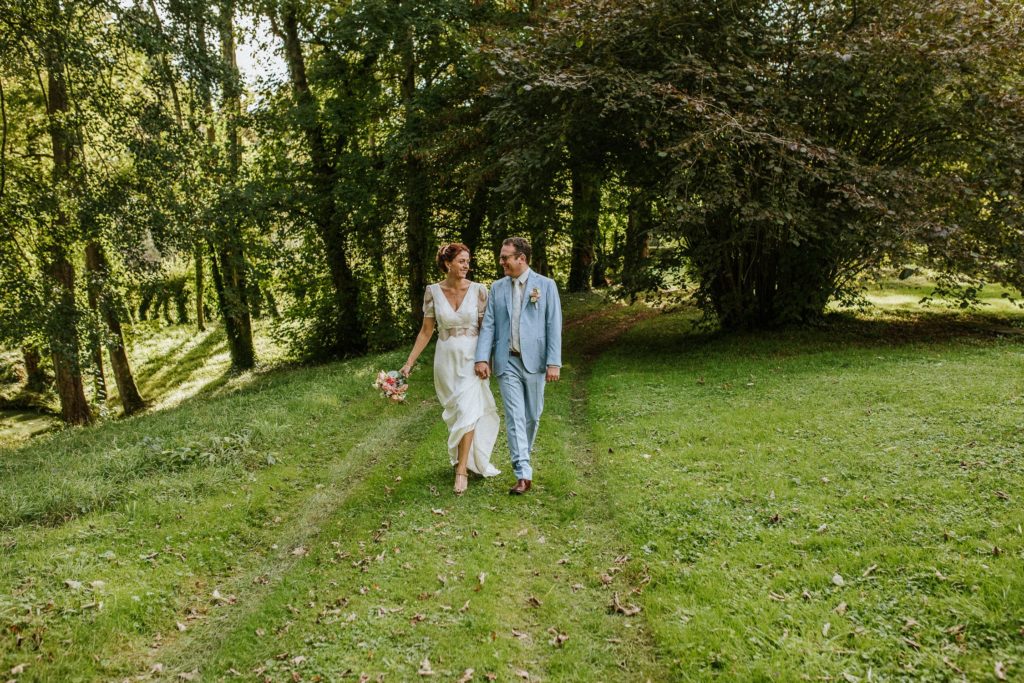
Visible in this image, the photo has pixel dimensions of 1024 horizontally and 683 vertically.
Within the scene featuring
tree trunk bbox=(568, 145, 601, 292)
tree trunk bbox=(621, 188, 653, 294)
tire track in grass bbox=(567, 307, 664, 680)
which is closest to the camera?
tire track in grass bbox=(567, 307, 664, 680)

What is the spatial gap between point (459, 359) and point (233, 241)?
11.8 meters

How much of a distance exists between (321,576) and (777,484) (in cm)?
498

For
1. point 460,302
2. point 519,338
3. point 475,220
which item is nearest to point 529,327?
point 519,338

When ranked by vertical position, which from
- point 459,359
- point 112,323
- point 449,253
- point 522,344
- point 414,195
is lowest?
point 112,323

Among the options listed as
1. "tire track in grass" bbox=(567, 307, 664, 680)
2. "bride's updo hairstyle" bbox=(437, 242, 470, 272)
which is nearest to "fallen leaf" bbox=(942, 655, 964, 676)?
"tire track in grass" bbox=(567, 307, 664, 680)

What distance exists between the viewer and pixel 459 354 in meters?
7.75

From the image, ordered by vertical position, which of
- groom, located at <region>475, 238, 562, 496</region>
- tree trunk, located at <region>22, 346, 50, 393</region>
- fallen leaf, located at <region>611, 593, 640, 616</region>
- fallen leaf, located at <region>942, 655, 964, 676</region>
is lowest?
tree trunk, located at <region>22, 346, 50, 393</region>

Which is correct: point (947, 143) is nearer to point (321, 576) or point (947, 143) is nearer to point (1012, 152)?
point (1012, 152)

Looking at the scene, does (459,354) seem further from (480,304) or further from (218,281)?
(218,281)

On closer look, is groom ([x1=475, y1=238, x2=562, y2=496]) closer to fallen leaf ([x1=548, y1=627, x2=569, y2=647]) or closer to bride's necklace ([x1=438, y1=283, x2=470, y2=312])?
bride's necklace ([x1=438, y1=283, x2=470, y2=312])

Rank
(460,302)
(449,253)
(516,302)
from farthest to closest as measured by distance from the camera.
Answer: (460,302) < (516,302) < (449,253)

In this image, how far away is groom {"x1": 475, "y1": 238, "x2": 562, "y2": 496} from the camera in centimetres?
765

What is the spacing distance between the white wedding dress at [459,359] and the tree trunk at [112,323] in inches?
418

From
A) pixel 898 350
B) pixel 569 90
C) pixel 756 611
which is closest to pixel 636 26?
pixel 569 90
